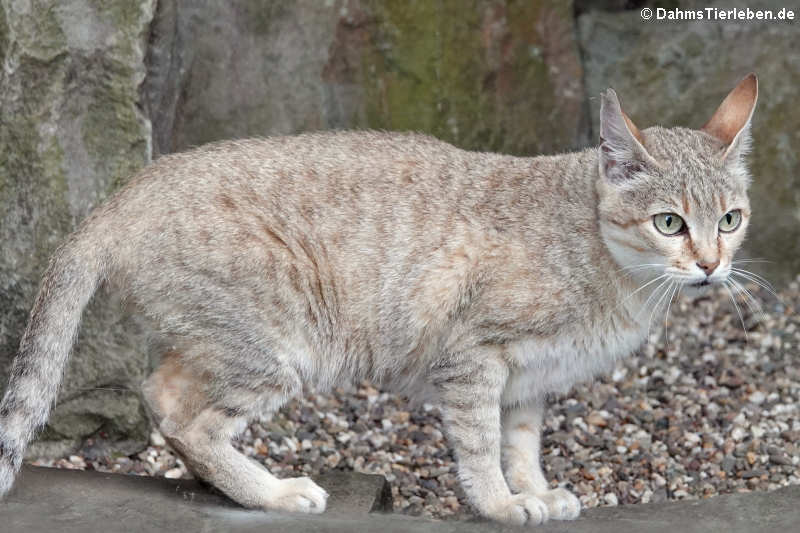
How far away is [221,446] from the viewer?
4.29 m

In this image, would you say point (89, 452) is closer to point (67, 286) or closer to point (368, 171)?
point (67, 286)

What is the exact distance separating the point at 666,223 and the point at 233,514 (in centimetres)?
179

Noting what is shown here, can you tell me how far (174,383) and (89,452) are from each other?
3.95ft

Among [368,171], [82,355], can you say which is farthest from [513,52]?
[82,355]

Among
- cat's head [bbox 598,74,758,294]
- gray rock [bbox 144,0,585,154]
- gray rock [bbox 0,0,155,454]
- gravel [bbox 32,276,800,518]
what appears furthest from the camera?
gray rock [bbox 144,0,585,154]

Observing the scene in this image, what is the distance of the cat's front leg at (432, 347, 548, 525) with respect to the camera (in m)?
4.28

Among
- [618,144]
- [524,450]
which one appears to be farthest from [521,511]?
[618,144]

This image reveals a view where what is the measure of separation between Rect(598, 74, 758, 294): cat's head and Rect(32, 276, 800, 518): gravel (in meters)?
1.38

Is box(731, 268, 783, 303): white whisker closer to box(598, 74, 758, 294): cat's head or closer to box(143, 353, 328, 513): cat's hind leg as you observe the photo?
box(598, 74, 758, 294): cat's head

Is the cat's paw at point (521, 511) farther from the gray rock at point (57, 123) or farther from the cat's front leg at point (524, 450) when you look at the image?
the gray rock at point (57, 123)

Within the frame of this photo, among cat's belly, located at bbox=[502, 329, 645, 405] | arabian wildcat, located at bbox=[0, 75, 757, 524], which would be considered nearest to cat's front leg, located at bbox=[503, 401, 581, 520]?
arabian wildcat, located at bbox=[0, 75, 757, 524]

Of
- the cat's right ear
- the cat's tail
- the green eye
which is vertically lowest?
the cat's tail

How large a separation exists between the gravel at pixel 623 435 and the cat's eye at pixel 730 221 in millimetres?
1378

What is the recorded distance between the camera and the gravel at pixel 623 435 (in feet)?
17.3
